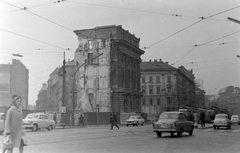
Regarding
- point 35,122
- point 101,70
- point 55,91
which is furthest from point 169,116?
point 55,91

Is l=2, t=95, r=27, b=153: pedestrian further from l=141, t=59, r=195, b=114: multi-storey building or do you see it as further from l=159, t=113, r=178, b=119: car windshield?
l=141, t=59, r=195, b=114: multi-storey building

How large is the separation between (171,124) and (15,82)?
57.6 meters

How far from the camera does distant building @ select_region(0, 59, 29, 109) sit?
69.2 meters

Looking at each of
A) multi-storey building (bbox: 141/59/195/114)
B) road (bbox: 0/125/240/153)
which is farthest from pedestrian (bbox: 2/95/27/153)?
multi-storey building (bbox: 141/59/195/114)

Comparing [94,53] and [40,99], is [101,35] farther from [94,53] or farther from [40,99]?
[40,99]

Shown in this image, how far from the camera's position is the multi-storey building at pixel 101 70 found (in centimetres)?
6159

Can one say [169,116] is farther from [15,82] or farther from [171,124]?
[15,82]

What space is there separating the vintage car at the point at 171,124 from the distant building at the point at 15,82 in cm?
5261

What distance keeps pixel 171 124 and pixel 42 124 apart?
48.6 feet

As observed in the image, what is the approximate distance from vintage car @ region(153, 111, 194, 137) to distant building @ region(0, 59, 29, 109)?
52608 millimetres

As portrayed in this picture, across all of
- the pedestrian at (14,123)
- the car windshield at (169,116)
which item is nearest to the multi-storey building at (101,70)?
the car windshield at (169,116)

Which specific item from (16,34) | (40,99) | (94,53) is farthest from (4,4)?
(40,99)

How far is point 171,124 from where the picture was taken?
18.9 meters

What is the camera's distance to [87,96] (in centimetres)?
6228
